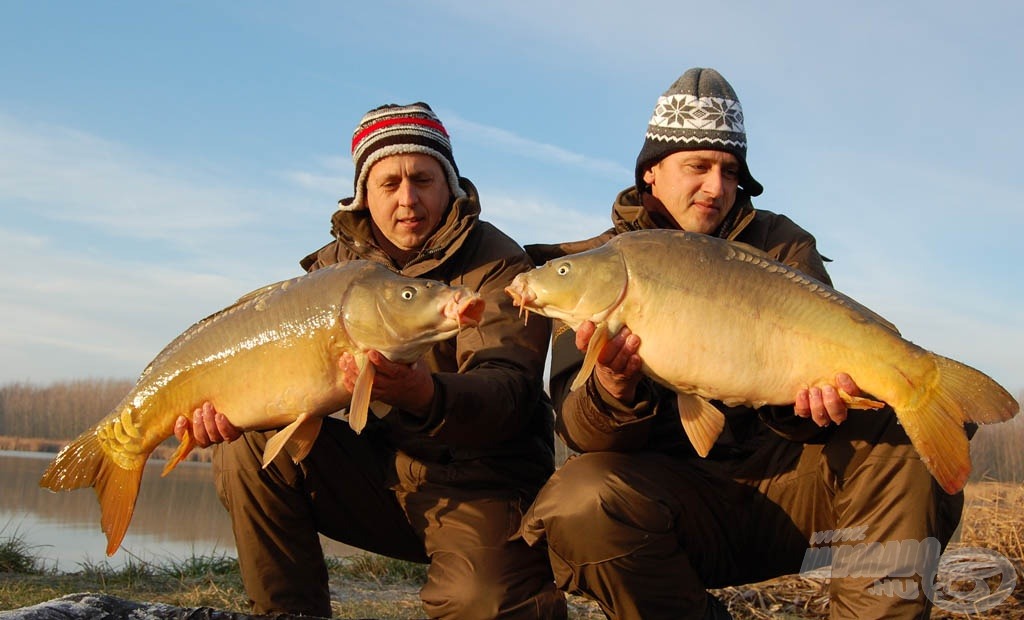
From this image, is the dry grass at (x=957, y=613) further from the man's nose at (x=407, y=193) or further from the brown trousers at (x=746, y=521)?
the man's nose at (x=407, y=193)

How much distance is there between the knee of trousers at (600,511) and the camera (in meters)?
2.57

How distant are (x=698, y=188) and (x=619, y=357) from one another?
900 mm

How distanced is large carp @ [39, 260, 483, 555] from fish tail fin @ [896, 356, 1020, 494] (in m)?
1.13

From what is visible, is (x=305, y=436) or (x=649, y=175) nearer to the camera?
(x=305, y=436)

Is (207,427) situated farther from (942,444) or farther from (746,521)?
(942,444)

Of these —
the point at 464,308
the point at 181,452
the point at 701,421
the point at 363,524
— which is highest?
the point at 464,308

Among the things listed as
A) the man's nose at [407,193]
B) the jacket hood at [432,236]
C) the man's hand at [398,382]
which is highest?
the man's nose at [407,193]

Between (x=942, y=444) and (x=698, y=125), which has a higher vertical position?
(x=698, y=125)

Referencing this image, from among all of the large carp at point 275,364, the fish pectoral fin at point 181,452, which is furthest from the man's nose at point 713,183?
the fish pectoral fin at point 181,452

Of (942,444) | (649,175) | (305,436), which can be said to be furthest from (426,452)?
(942,444)

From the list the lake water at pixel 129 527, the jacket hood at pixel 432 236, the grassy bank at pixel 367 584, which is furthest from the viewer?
the lake water at pixel 129 527

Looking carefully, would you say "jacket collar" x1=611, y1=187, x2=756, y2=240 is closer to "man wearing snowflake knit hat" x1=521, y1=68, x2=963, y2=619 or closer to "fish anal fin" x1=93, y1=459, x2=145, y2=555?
"man wearing snowflake knit hat" x1=521, y1=68, x2=963, y2=619

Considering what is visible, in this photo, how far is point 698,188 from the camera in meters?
3.16

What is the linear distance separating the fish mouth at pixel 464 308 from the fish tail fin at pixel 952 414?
1.10 m
